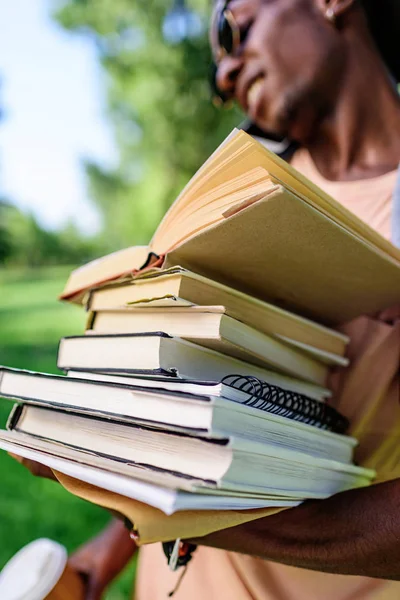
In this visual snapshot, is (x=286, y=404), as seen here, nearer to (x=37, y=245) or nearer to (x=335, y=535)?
(x=335, y=535)

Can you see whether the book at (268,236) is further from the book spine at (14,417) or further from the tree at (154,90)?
the tree at (154,90)

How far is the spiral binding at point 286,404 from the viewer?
1.67ft

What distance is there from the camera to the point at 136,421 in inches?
17.0

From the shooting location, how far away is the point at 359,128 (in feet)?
3.44

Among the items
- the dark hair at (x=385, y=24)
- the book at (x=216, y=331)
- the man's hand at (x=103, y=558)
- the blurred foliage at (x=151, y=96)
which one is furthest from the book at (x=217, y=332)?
the blurred foliage at (x=151, y=96)

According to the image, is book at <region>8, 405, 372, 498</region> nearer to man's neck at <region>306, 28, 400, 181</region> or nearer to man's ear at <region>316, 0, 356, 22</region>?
man's neck at <region>306, 28, 400, 181</region>

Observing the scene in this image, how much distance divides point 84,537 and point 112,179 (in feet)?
33.0

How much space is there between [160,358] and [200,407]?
0.10 meters

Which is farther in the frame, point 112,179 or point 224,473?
point 112,179

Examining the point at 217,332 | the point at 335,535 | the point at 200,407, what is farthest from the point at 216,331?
the point at 335,535

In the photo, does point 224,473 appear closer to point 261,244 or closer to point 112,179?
point 261,244

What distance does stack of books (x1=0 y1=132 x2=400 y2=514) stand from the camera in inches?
16.1

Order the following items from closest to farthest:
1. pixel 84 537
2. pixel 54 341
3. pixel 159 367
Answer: pixel 159 367 < pixel 84 537 < pixel 54 341

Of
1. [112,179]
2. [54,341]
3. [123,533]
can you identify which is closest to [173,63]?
[112,179]
